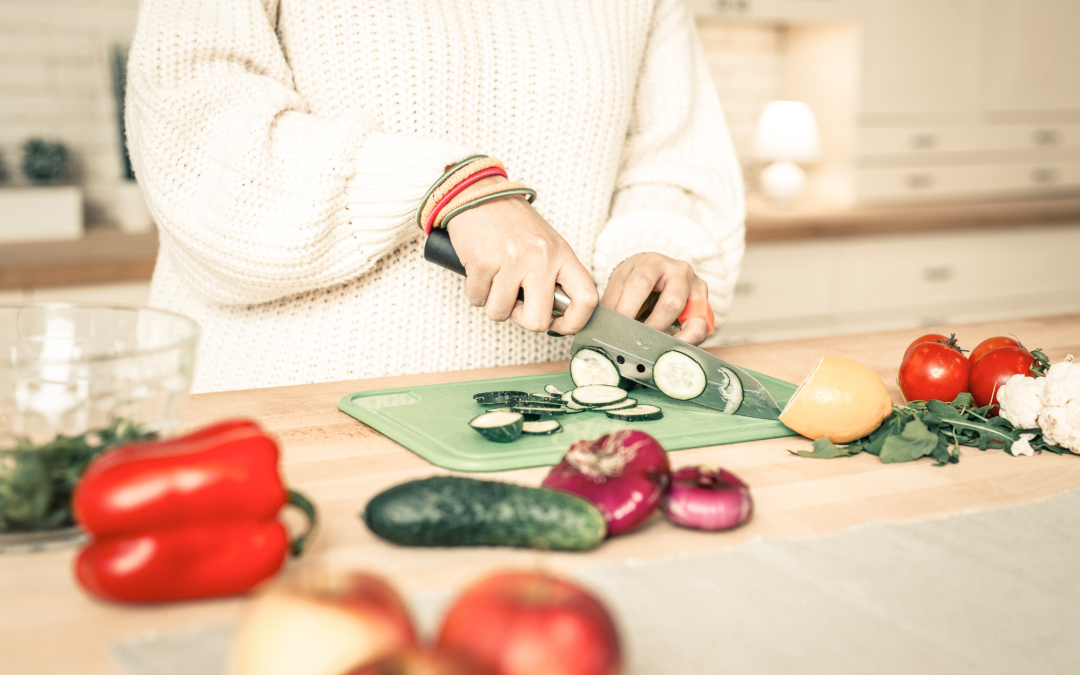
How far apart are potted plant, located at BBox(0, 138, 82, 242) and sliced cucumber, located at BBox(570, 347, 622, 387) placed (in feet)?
6.34

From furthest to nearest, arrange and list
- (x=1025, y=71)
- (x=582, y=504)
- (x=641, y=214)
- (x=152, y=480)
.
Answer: (x=1025, y=71)
(x=641, y=214)
(x=582, y=504)
(x=152, y=480)

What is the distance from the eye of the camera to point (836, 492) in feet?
2.83

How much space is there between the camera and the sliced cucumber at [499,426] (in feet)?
3.14

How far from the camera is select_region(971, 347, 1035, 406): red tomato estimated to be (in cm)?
106

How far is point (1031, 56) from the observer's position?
387 centimetres

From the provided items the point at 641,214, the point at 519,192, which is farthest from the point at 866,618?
the point at 641,214

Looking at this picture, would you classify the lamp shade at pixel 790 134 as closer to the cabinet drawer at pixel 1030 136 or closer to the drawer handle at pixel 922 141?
the drawer handle at pixel 922 141

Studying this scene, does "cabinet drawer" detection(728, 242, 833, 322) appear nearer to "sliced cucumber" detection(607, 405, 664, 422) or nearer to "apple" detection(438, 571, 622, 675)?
"sliced cucumber" detection(607, 405, 664, 422)

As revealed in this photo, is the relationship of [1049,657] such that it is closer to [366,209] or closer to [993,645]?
[993,645]

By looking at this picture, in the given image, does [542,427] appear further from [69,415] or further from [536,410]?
[69,415]

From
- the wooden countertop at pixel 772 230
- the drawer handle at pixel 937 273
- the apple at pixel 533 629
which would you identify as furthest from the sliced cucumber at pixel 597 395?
the drawer handle at pixel 937 273

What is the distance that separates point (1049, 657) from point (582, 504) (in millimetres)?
320

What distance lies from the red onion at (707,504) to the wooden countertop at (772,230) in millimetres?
1893

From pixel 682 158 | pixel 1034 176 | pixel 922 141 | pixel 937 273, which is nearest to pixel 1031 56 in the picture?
pixel 1034 176
